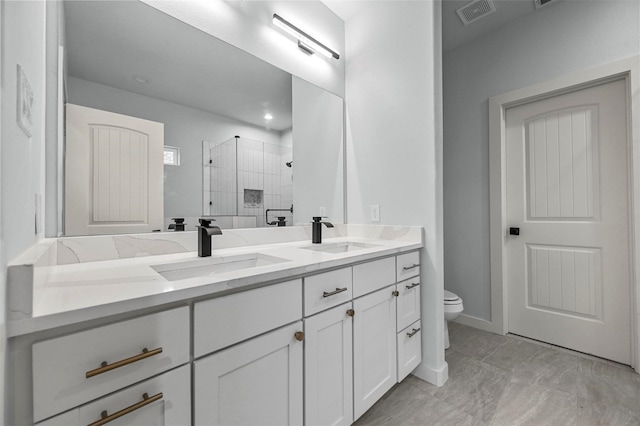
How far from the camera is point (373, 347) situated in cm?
133

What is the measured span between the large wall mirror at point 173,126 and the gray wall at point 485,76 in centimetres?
158

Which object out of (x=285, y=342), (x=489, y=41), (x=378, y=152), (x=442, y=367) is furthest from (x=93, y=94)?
(x=489, y=41)

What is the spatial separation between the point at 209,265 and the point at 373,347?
0.86m

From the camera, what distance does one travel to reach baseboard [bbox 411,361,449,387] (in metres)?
1.65

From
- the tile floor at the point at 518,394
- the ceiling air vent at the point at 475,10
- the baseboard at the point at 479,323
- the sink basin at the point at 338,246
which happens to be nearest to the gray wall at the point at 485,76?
the baseboard at the point at 479,323

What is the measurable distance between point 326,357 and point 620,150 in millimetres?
2383

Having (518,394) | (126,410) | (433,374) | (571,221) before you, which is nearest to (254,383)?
(126,410)

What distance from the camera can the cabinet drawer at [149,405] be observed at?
59 centimetres

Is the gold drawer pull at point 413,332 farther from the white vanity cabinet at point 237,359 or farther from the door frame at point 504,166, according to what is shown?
the door frame at point 504,166

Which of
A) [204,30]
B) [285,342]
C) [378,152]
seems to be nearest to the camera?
[285,342]

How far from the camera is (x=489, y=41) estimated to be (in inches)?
95.6

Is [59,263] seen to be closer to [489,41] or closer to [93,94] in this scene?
[93,94]

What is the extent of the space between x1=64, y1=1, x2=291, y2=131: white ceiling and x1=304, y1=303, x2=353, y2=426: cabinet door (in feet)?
3.86

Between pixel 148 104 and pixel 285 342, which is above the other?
pixel 148 104
